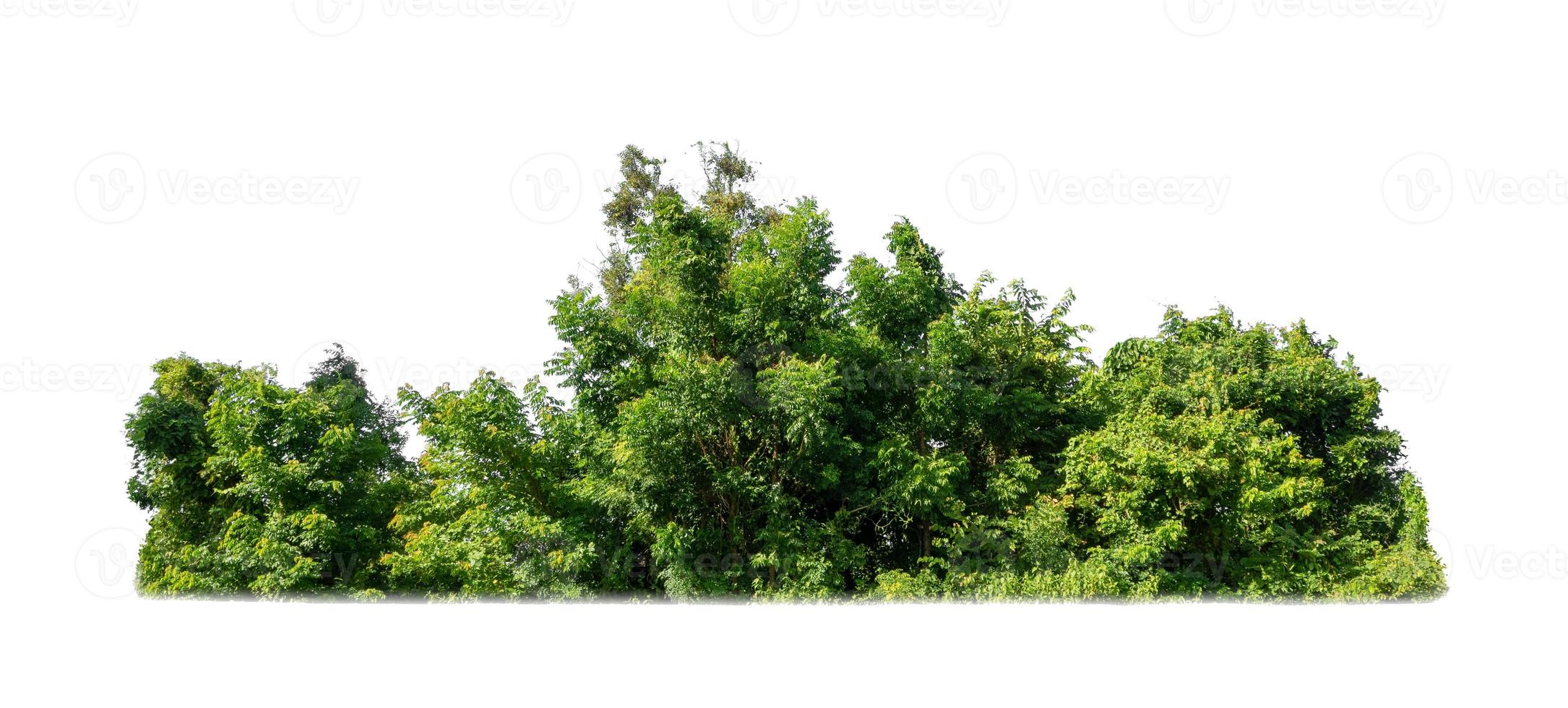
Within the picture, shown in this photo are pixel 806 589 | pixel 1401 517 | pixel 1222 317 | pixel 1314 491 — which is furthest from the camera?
pixel 1222 317

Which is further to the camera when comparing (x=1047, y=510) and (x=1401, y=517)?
(x=1401, y=517)

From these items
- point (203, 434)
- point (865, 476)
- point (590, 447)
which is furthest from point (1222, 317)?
point (203, 434)

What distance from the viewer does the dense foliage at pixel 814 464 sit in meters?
13.7

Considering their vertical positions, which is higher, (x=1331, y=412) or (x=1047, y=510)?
(x=1331, y=412)

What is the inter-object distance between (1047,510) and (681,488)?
5682 mm

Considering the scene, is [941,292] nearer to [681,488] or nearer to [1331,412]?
[681,488]

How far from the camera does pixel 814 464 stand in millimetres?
14656

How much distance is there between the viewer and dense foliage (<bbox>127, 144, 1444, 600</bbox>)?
1369 cm

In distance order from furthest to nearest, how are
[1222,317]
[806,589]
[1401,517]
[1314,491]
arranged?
[1222,317] → [1401,517] → [1314,491] → [806,589]

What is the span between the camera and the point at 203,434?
17297 millimetres

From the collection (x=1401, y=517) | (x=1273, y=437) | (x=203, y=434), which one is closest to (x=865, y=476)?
(x=1273, y=437)

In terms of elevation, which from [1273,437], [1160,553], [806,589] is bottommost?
[806,589]

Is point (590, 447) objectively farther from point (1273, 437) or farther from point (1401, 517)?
point (1401, 517)

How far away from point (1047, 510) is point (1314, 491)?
4543 millimetres
